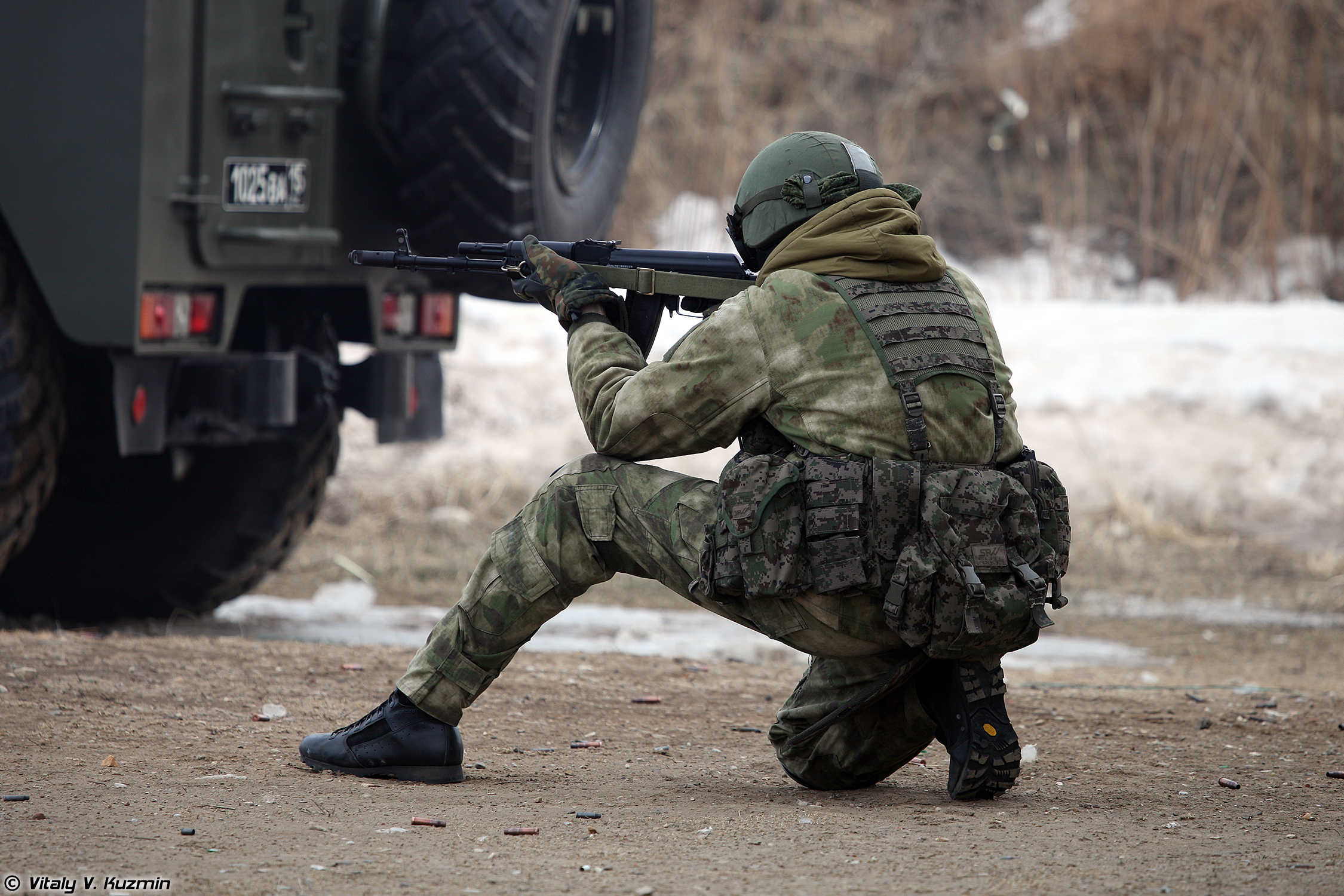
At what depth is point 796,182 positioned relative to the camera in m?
2.89

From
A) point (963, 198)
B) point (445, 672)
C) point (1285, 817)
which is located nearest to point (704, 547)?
point (445, 672)

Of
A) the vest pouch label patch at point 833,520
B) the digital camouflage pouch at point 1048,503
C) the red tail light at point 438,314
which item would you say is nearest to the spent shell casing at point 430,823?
the vest pouch label patch at point 833,520

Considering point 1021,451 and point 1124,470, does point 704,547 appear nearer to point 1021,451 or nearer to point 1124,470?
point 1021,451

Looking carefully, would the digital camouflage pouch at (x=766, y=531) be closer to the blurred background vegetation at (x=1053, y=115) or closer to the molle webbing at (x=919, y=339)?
the molle webbing at (x=919, y=339)

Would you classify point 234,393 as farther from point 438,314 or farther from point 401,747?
point 401,747

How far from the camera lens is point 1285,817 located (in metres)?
2.85

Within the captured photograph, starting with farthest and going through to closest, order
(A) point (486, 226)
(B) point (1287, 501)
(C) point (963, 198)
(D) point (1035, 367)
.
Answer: (C) point (963, 198) < (D) point (1035, 367) < (B) point (1287, 501) < (A) point (486, 226)

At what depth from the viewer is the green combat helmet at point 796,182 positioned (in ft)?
9.46

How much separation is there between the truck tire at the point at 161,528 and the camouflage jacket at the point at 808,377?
233 centimetres

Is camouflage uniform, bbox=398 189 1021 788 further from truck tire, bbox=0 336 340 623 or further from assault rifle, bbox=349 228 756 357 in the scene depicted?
truck tire, bbox=0 336 340 623

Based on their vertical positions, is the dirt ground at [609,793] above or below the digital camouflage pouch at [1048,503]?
below

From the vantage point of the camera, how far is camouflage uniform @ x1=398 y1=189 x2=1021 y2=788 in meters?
2.72

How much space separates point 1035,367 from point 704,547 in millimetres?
5917

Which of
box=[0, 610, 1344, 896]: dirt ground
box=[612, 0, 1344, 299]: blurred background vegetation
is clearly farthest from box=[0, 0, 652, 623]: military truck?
box=[612, 0, 1344, 299]: blurred background vegetation
